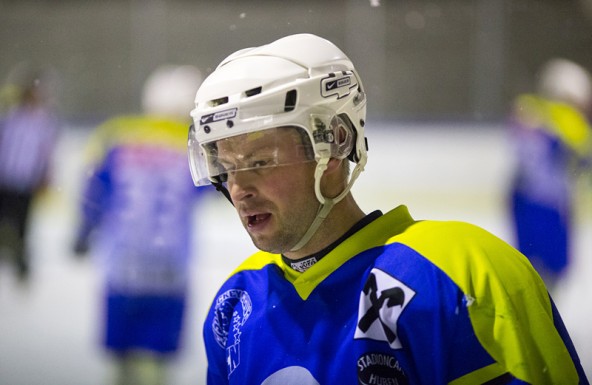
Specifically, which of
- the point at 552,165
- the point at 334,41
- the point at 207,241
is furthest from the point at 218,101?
the point at 334,41

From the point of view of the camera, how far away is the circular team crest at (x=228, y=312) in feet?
4.70

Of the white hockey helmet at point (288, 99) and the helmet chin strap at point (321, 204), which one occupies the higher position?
the white hockey helmet at point (288, 99)

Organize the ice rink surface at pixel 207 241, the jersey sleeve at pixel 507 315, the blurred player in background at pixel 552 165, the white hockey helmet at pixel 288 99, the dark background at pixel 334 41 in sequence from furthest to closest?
1. the dark background at pixel 334 41
2. the blurred player in background at pixel 552 165
3. the ice rink surface at pixel 207 241
4. the white hockey helmet at pixel 288 99
5. the jersey sleeve at pixel 507 315

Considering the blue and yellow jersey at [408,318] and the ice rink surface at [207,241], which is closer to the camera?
the blue and yellow jersey at [408,318]

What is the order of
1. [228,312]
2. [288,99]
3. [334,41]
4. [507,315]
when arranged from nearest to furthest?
[507,315] < [288,99] < [228,312] < [334,41]

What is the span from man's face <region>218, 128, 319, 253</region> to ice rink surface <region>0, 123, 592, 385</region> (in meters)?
2.18

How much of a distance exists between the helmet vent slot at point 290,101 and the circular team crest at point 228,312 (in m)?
0.32

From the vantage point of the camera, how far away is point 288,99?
1.29m

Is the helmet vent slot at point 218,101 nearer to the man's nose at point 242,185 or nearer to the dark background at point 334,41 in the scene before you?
the man's nose at point 242,185

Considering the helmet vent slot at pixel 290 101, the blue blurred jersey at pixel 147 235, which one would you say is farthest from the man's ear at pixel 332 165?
the blue blurred jersey at pixel 147 235

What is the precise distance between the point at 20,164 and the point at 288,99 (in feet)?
10.9

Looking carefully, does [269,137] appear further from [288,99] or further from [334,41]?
[334,41]

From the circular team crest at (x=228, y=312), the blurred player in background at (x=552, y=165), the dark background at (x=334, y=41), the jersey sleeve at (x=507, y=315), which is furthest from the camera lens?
the dark background at (x=334, y=41)

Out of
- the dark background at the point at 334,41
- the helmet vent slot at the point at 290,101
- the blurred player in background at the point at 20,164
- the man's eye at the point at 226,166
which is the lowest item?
the man's eye at the point at 226,166
